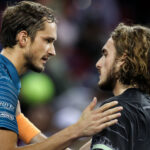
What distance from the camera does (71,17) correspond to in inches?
245

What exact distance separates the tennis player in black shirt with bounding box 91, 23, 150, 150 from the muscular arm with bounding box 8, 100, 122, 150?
0.05 meters

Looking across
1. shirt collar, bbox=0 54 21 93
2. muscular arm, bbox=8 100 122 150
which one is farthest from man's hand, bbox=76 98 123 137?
shirt collar, bbox=0 54 21 93

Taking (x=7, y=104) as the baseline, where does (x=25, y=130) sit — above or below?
below

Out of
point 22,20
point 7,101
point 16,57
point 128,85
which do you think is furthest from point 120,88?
point 22,20

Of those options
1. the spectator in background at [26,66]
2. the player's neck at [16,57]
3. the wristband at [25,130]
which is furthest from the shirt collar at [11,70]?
the wristband at [25,130]

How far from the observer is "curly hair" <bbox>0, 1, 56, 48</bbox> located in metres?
2.56

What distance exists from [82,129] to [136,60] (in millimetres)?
605

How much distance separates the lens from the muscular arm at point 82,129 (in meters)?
1.77

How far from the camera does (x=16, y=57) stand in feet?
7.96

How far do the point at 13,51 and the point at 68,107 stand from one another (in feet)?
9.64

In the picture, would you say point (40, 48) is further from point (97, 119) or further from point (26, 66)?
point (97, 119)

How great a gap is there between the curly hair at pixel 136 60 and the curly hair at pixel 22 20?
0.78 meters

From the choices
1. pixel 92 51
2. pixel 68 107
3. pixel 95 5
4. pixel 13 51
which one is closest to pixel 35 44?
pixel 13 51

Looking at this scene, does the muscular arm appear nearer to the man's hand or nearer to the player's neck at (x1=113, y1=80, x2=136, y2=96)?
the man's hand
